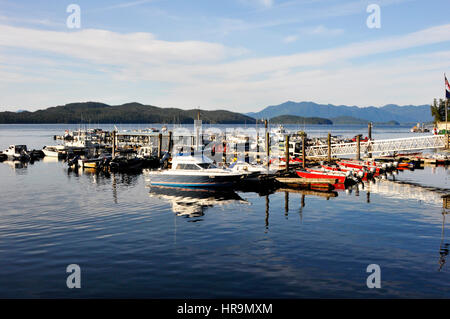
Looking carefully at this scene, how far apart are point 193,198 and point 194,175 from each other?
3557mm

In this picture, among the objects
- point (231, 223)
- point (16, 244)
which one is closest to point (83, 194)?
point (16, 244)

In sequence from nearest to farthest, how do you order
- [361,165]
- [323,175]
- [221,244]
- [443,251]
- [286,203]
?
[443,251] → [221,244] → [286,203] → [323,175] → [361,165]

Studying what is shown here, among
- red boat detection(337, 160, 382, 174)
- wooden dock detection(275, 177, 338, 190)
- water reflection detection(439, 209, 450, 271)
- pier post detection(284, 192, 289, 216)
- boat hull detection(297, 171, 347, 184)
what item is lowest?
water reflection detection(439, 209, 450, 271)

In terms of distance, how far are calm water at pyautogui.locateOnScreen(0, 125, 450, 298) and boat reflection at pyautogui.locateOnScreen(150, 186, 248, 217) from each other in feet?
0.65

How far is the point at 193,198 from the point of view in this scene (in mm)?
39156

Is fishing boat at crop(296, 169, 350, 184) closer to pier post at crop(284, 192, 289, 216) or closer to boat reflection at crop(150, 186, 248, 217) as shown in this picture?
pier post at crop(284, 192, 289, 216)

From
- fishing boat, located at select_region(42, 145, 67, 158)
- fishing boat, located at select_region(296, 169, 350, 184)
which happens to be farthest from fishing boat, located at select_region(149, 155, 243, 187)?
fishing boat, located at select_region(42, 145, 67, 158)

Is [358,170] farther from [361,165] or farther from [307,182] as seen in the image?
[307,182]

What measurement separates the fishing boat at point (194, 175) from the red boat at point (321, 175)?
10.4m

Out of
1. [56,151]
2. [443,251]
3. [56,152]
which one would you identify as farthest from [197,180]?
[56,151]

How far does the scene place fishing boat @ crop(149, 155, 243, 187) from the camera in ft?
137
